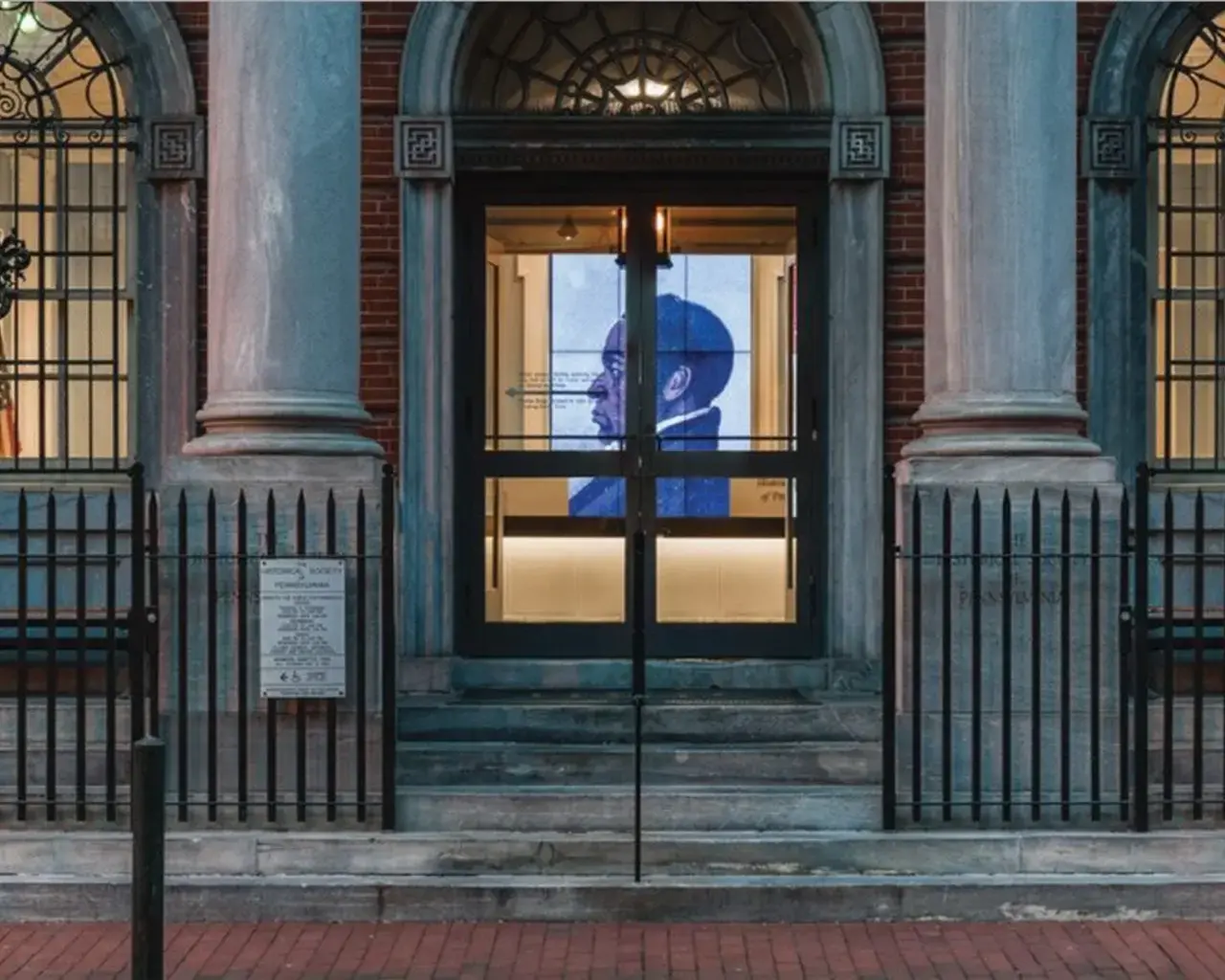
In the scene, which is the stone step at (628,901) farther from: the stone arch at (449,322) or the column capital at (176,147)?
the column capital at (176,147)

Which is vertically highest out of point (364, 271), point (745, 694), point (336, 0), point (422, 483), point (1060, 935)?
point (336, 0)

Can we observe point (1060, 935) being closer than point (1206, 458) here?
Yes

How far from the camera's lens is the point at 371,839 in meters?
8.59

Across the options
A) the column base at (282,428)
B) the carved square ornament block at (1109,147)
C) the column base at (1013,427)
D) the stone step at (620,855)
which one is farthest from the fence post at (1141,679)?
the column base at (282,428)

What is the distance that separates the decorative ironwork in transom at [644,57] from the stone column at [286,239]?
8.57 ft

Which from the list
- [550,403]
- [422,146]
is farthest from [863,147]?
[422,146]

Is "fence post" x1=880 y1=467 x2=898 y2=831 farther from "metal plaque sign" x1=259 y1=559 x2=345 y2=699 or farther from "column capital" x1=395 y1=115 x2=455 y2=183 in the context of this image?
"column capital" x1=395 y1=115 x2=455 y2=183

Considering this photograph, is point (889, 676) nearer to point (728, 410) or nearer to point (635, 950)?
point (635, 950)

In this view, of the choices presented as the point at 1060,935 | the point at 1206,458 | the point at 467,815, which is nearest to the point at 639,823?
the point at 467,815

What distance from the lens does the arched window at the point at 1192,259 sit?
11.6 metres

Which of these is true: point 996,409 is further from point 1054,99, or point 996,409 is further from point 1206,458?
point 1206,458

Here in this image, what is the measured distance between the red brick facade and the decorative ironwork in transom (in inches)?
24.1

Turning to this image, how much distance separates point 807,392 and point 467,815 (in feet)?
13.7

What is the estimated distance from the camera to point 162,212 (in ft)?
37.4
